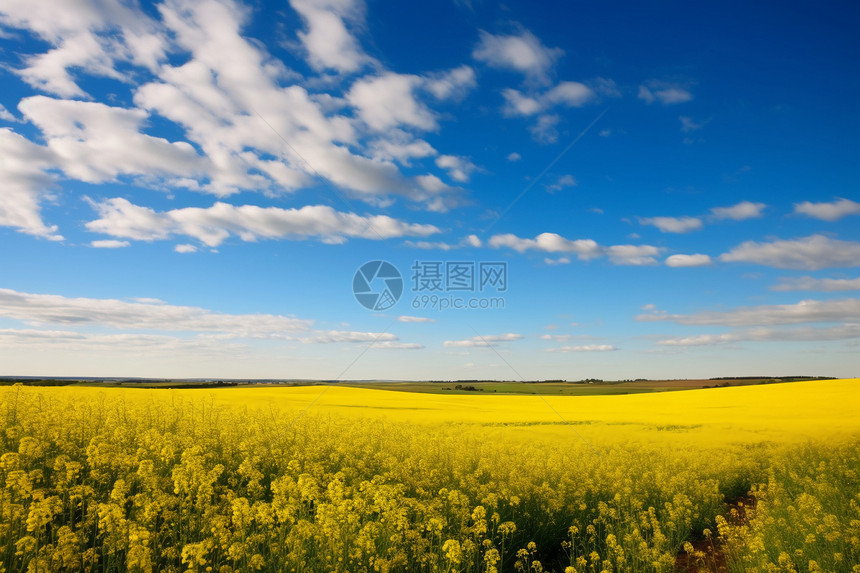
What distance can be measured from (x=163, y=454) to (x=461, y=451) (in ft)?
21.1

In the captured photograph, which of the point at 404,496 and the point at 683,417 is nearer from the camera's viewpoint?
the point at 404,496

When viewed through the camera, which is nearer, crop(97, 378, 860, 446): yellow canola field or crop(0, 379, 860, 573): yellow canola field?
crop(0, 379, 860, 573): yellow canola field

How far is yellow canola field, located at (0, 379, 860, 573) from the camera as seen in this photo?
513cm

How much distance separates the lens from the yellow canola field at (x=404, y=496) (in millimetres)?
5129

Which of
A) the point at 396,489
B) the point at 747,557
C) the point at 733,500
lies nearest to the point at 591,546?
the point at 747,557

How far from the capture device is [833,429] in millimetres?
17250

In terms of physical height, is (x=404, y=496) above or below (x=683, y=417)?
above

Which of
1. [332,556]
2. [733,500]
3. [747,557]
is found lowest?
[733,500]

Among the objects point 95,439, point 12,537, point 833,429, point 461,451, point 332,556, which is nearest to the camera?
point 12,537

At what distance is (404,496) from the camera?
762 cm

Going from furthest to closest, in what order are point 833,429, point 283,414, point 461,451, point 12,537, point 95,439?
1. point 833,429
2. point 283,414
3. point 461,451
4. point 95,439
5. point 12,537

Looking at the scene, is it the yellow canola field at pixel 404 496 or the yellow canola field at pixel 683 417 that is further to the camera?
the yellow canola field at pixel 683 417

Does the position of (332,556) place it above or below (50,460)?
below

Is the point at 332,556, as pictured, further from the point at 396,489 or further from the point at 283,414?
the point at 283,414
